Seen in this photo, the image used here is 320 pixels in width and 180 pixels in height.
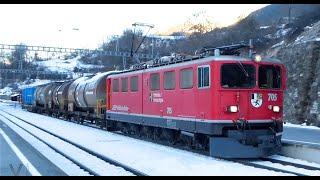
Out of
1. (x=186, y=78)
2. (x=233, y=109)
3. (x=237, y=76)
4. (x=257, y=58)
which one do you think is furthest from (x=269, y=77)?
(x=186, y=78)

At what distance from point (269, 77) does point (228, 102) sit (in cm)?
186

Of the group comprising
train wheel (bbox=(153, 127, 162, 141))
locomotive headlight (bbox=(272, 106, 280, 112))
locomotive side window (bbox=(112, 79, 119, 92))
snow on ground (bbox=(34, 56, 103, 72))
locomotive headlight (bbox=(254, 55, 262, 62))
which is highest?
snow on ground (bbox=(34, 56, 103, 72))

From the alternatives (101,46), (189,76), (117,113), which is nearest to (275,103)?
(189,76)

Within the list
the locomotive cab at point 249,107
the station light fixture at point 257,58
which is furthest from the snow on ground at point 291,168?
the station light fixture at point 257,58

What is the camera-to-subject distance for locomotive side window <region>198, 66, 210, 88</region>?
15.4 m

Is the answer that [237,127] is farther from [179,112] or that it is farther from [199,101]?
[179,112]

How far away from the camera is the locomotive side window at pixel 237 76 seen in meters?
15.4

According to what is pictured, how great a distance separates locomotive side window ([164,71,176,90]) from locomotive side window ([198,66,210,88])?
203cm

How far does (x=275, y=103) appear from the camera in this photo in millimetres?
16141

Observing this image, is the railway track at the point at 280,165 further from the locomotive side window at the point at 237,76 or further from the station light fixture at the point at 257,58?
the station light fixture at the point at 257,58

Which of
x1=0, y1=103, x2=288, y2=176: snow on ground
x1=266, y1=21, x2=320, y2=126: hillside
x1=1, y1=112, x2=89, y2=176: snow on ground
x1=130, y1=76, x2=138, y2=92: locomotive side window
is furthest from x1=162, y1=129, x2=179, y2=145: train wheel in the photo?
x1=266, y1=21, x2=320, y2=126: hillside

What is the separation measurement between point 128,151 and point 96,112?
1317 cm

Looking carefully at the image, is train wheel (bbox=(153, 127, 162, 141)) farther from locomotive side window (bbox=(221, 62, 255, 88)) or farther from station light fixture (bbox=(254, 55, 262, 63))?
station light fixture (bbox=(254, 55, 262, 63))

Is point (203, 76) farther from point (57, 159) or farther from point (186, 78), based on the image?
point (57, 159)
